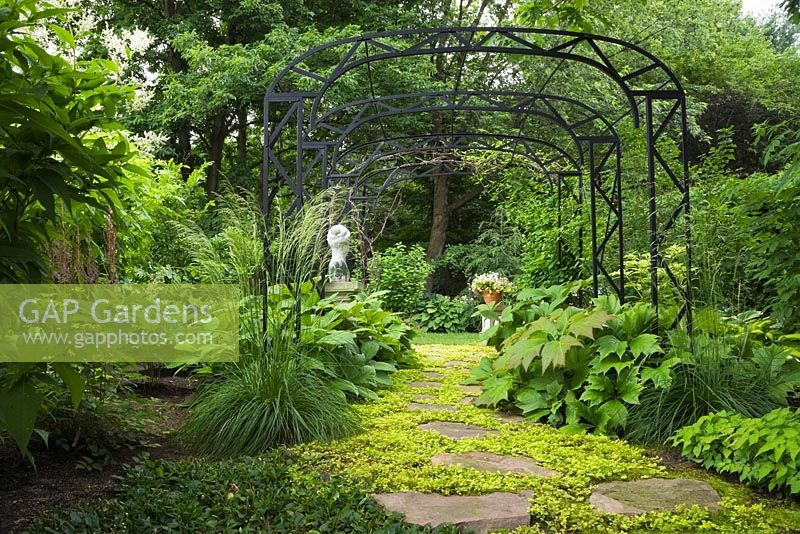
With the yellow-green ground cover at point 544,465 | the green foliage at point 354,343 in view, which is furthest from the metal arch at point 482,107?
the yellow-green ground cover at point 544,465

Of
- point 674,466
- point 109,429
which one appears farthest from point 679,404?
point 109,429

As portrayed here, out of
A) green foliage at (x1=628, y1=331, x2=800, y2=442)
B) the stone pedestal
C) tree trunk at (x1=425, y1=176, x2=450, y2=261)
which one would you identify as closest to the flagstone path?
green foliage at (x1=628, y1=331, x2=800, y2=442)

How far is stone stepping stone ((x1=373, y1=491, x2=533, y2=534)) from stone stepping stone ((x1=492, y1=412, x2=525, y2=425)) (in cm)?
141

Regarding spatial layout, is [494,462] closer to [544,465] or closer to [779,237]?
[544,465]

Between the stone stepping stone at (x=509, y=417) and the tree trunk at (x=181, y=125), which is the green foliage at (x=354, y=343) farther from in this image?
the tree trunk at (x=181, y=125)

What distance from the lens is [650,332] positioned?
4.23m

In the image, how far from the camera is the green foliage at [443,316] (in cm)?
1195

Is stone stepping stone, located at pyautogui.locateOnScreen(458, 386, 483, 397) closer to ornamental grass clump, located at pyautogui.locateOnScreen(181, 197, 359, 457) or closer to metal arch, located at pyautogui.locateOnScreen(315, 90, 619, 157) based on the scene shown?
ornamental grass clump, located at pyautogui.locateOnScreen(181, 197, 359, 457)

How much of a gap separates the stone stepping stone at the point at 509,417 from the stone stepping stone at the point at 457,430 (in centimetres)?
25

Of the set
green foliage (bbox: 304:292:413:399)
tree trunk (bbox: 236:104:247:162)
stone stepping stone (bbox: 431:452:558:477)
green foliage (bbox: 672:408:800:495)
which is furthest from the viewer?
tree trunk (bbox: 236:104:247:162)

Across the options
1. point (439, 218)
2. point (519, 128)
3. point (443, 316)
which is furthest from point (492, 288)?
point (439, 218)

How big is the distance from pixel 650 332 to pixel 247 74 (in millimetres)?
8135

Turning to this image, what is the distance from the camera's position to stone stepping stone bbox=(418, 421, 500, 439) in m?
3.85

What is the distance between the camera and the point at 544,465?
128 inches
